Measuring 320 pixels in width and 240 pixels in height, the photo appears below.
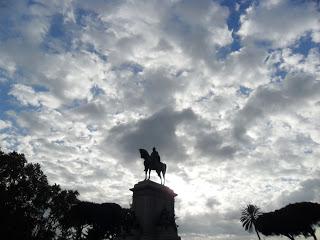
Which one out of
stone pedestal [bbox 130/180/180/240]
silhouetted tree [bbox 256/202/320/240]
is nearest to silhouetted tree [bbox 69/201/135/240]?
stone pedestal [bbox 130/180/180/240]

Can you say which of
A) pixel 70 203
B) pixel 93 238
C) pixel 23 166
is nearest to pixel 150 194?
pixel 93 238

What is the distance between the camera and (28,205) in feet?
145

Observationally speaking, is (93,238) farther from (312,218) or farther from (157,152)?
(312,218)

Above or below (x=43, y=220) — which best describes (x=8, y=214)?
below

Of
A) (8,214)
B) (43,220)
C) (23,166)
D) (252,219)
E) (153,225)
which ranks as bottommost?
(153,225)

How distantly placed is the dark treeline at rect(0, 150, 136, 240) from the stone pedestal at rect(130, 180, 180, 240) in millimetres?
3774

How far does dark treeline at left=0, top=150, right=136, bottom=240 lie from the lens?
3556cm

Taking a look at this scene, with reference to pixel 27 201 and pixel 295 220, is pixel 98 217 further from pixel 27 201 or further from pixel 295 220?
pixel 295 220

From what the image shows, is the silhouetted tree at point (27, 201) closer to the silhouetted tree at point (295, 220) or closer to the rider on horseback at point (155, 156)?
the rider on horseback at point (155, 156)

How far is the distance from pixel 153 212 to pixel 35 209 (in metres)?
23.5

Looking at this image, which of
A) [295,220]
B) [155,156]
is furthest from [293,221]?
[155,156]

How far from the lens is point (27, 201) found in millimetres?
44062

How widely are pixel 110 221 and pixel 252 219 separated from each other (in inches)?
1815

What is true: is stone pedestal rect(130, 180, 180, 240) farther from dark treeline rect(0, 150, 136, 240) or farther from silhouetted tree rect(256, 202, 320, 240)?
silhouetted tree rect(256, 202, 320, 240)
